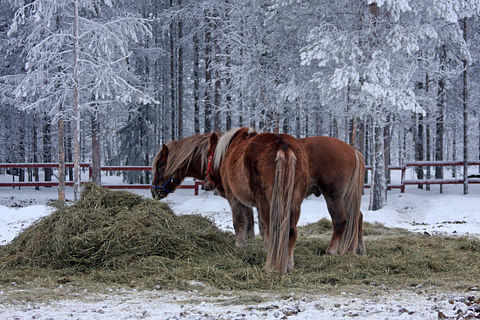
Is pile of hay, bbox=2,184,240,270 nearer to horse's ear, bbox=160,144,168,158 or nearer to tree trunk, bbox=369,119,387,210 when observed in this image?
horse's ear, bbox=160,144,168,158

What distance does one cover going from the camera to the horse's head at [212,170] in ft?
22.8

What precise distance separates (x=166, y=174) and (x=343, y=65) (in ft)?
20.5

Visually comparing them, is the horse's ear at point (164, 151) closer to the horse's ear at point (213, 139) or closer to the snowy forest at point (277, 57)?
the horse's ear at point (213, 139)

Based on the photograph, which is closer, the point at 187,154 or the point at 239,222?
the point at 239,222

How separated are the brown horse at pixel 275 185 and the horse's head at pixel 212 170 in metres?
1.06

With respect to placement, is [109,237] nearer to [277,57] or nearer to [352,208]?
[352,208]

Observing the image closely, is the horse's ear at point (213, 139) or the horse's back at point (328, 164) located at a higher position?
the horse's ear at point (213, 139)

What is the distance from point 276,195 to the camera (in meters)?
5.19

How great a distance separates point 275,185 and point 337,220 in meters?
1.61

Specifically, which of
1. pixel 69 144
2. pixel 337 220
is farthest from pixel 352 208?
pixel 69 144

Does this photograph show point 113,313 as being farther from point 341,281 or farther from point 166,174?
point 166,174

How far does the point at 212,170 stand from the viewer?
22.9ft

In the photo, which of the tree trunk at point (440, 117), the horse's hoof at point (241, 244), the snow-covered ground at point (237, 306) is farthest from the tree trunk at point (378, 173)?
the snow-covered ground at point (237, 306)

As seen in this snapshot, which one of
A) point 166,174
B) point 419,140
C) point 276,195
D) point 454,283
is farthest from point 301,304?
point 419,140
